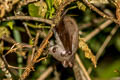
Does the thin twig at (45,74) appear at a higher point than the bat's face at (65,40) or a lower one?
lower

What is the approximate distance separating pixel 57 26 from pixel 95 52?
42.4 inches

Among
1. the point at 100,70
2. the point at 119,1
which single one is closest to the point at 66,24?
the point at 119,1

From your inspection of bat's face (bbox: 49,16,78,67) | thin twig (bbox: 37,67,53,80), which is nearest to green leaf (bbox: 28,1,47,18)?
bat's face (bbox: 49,16,78,67)

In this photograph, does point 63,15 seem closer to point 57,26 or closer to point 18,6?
point 57,26

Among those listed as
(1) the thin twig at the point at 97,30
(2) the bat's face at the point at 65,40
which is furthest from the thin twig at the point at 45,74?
(2) the bat's face at the point at 65,40

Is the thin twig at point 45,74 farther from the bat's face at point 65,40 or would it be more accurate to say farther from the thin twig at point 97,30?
the bat's face at point 65,40

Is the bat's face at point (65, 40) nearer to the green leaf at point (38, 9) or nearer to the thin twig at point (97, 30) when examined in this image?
the green leaf at point (38, 9)

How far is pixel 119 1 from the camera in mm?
1433

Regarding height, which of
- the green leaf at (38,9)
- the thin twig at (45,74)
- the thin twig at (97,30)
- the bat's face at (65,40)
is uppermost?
the green leaf at (38,9)

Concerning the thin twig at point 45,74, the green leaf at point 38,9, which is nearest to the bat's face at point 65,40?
the green leaf at point 38,9

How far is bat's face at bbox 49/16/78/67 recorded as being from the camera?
1.52m

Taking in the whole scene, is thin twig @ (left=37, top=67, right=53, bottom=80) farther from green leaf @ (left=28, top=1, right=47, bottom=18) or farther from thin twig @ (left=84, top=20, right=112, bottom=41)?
green leaf @ (left=28, top=1, right=47, bottom=18)

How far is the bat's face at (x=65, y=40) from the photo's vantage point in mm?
1524

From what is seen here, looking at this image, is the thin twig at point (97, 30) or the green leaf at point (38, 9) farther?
the thin twig at point (97, 30)
